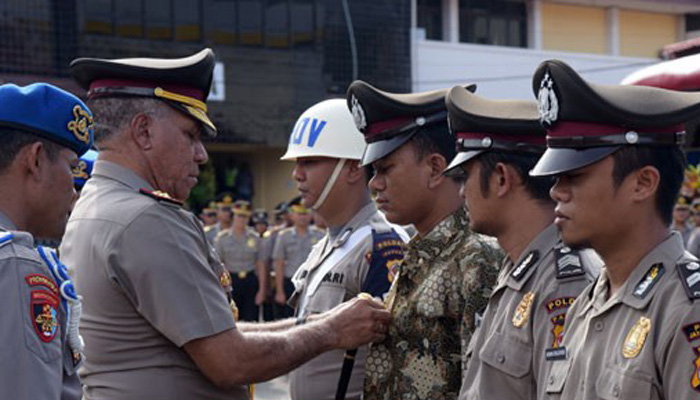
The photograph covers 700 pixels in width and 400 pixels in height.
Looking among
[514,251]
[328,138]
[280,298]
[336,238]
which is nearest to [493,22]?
[280,298]

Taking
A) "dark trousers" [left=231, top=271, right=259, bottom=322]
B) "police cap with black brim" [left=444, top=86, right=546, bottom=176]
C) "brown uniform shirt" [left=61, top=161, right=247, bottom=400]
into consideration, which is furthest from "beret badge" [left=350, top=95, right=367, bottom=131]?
"dark trousers" [left=231, top=271, right=259, bottom=322]

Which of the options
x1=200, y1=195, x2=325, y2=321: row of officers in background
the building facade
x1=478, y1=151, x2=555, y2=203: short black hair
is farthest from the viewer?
the building facade

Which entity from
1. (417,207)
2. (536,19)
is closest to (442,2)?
(536,19)

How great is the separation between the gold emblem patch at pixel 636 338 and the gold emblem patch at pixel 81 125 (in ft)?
5.22

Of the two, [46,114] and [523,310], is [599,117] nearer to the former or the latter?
[523,310]

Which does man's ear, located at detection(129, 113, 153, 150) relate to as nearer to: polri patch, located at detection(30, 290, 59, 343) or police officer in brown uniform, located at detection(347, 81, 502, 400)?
police officer in brown uniform, located at detection(347, 81, 502, 400)

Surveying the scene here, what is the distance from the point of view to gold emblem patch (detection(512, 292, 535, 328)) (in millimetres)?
2979

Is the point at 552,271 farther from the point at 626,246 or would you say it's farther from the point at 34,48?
the point at 34,48

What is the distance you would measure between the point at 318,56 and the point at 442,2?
217 inches

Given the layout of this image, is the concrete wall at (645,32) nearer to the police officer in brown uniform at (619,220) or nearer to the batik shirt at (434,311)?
the batik shirt at (434,311)

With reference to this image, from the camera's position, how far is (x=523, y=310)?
2996 millimetres

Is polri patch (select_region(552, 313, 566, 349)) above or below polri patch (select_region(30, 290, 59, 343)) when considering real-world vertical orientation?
below

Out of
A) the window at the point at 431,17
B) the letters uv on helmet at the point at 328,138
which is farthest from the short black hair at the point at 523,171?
the window at the point at 431,17

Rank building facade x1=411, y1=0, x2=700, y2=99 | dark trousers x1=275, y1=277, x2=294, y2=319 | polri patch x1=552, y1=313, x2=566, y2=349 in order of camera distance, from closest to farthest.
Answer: polri patch x1=552, y1=313, x2=566, y2=349, dark trousers x1=275, y1=277, x2=294, y2=319, building facade x1=411, y1=0, x2=700, y2=99
